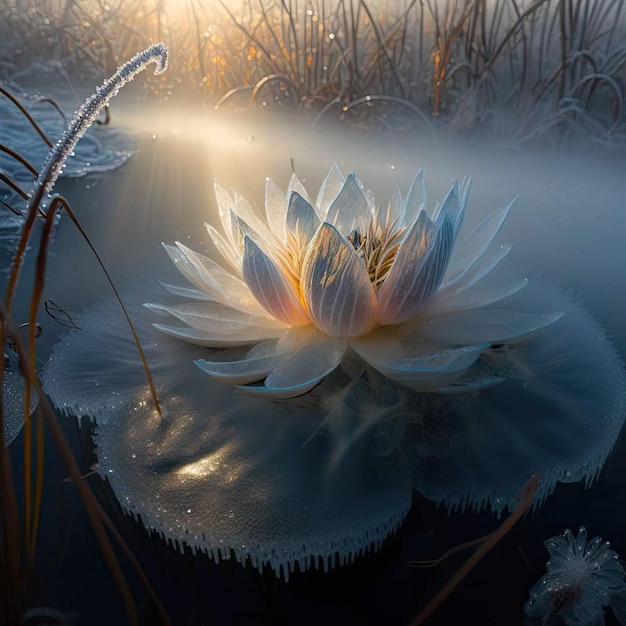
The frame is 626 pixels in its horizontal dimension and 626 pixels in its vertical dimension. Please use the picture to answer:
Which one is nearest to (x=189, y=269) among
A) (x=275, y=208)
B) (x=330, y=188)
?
(x=275, y=208)

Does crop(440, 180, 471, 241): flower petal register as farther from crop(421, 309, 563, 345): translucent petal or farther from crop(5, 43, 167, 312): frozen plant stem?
crop(5, 43, 167, 312): frozen plant stem

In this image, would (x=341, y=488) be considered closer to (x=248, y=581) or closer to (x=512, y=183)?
(x=248, y=581)

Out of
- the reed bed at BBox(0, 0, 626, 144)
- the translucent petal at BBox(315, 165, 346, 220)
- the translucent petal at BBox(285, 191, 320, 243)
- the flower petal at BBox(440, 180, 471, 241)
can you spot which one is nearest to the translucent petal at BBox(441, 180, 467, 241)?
the flower petal at BBox(440, 180, 471, 241)

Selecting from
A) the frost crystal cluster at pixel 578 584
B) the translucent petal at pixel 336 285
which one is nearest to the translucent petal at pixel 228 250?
the translucent petal at pixel 336 285

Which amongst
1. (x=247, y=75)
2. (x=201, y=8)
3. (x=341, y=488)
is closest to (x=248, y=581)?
(x=341, y=488)

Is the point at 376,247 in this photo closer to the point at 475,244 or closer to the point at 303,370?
the point at 475,244
